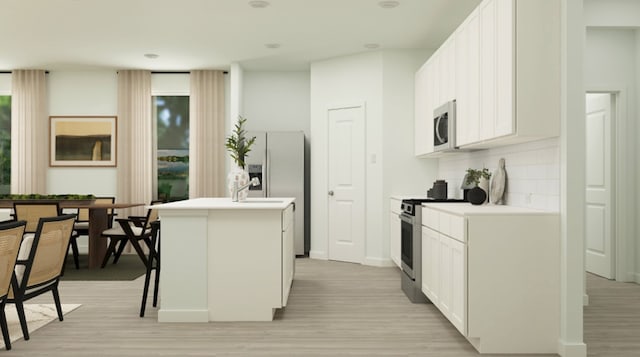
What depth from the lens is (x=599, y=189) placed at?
626 centimetres

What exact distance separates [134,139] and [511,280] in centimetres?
668

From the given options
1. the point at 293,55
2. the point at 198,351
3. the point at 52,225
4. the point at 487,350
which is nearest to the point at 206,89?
the point at 293,55

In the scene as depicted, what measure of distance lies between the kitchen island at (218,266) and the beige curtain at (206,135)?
4234mm

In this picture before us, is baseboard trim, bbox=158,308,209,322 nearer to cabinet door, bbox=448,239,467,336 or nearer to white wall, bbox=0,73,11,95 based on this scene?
cabinet door, bbox=448,239,467,336

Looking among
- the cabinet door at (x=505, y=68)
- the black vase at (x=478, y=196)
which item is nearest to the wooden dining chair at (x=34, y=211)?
the black vase at (x=478, y=196)

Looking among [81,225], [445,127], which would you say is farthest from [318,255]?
[81,225]

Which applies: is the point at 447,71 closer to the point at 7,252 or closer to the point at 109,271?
the point at 7,252

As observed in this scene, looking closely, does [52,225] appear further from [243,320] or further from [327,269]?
[327,269]

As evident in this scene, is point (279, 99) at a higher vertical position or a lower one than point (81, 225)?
higher

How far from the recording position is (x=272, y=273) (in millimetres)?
4152

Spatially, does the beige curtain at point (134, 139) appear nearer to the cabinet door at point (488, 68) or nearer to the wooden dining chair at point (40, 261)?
the wooden dining chair at point (40, 261)

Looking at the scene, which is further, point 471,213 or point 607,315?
point 607,315

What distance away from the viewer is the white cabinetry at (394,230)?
20.8 ft

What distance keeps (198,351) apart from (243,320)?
0.74 m
